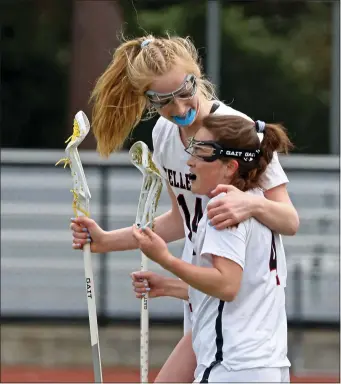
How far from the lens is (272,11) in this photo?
33.2 ft

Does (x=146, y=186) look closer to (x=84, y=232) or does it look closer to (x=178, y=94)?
(x=84, y=232)

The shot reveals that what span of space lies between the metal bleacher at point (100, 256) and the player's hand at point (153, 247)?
16.5ft

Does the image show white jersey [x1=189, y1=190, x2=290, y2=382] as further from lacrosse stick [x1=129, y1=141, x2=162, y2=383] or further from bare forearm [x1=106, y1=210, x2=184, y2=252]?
bare forearm [x1=106, y1=210, x2=184, y2=252]

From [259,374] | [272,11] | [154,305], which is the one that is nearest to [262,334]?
[259,374]

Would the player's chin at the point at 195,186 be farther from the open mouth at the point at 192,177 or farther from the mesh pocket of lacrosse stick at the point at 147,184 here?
the mesh pocket of lacrosse stick at the point at 147,184

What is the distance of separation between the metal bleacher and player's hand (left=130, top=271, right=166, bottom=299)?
428 centimetres

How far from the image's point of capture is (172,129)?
383 cm

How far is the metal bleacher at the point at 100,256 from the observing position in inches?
330

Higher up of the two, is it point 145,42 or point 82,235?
point 145,42

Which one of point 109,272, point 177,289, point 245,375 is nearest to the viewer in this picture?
point 245,375

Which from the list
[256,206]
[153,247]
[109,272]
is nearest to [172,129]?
[256,206]

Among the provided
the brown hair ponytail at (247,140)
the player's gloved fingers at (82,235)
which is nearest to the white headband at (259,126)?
the brown hair ponytail at (247,140)

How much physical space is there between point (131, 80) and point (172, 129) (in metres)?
0.25

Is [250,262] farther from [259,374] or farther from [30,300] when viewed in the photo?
[30,300]
